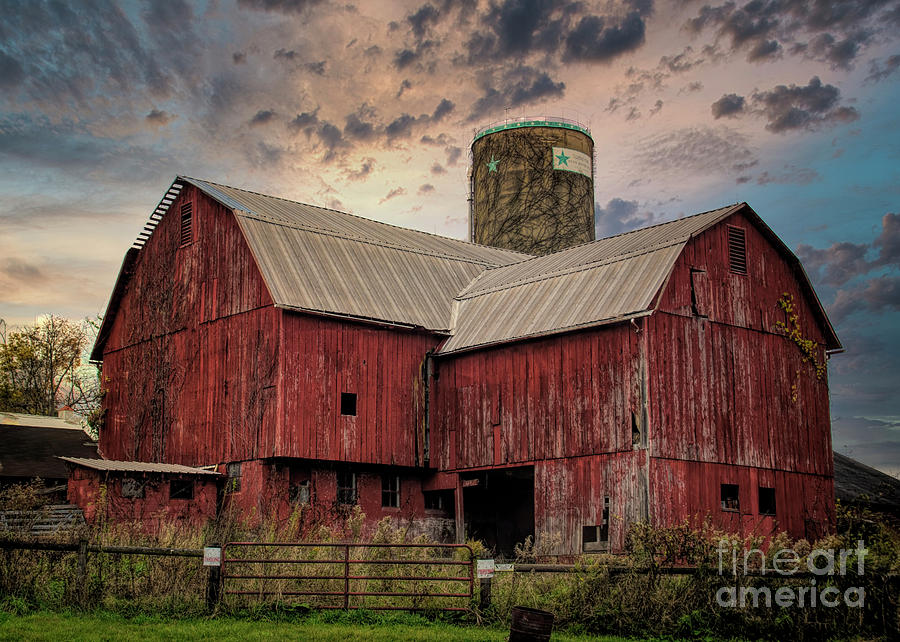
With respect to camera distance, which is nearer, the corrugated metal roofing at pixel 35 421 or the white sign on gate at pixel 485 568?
the white sign on gate at pixel 485 568

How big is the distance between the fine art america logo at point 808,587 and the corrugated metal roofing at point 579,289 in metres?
8.73

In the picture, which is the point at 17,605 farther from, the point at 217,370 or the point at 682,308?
the point at 682,308

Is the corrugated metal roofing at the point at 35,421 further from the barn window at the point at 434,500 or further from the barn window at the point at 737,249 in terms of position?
the barn window at the point at 737,249

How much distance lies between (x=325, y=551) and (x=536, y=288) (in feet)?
35.1

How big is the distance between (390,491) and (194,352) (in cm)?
649

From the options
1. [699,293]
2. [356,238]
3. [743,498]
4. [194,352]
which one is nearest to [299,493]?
[194,352]

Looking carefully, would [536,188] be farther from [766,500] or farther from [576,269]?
[766,500]

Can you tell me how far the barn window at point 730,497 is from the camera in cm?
2420

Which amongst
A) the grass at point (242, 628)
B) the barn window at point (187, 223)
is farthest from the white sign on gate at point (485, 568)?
the barn window at point (187, 223)

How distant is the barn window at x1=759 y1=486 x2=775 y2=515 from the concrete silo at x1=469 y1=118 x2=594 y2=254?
66.8ft

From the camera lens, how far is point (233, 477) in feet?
85.4

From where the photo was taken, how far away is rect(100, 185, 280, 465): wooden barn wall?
26.2 meters

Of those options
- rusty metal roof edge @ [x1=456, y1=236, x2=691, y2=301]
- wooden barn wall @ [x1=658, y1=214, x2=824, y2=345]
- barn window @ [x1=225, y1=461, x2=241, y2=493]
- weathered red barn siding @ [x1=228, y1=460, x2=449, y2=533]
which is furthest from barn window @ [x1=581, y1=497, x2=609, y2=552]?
barn window @ [x1=225, y1=461, x2=241, y2=493]

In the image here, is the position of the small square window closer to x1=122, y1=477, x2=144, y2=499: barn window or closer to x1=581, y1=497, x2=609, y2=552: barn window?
x1=581, y1=497, x2=609, y2=552: barn window
